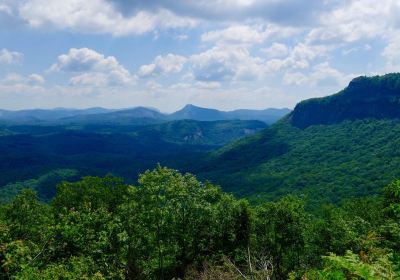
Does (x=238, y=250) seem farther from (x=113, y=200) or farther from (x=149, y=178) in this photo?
(x=113, y=200)

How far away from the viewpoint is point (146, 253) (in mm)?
42281

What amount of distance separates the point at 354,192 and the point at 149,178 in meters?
143

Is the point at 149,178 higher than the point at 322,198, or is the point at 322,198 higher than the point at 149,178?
the point at 149,178

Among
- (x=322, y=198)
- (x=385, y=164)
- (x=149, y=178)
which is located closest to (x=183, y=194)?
(x=149, y=178)

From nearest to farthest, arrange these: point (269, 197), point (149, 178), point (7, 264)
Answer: point (7, 264) → point (149, 178) → point (269, 197)

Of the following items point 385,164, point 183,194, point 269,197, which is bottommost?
point 269,197

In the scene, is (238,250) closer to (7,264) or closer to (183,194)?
(183,194)

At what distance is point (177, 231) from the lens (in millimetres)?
45094

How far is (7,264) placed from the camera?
21.7 m

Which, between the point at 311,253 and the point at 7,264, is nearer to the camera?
the point at 7,264

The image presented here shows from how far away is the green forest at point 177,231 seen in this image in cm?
3284

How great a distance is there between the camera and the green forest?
32844 mm

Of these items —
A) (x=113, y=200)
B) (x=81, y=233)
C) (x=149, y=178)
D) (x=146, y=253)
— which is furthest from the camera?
(x=113, y=200)

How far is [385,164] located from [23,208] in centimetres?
18984
